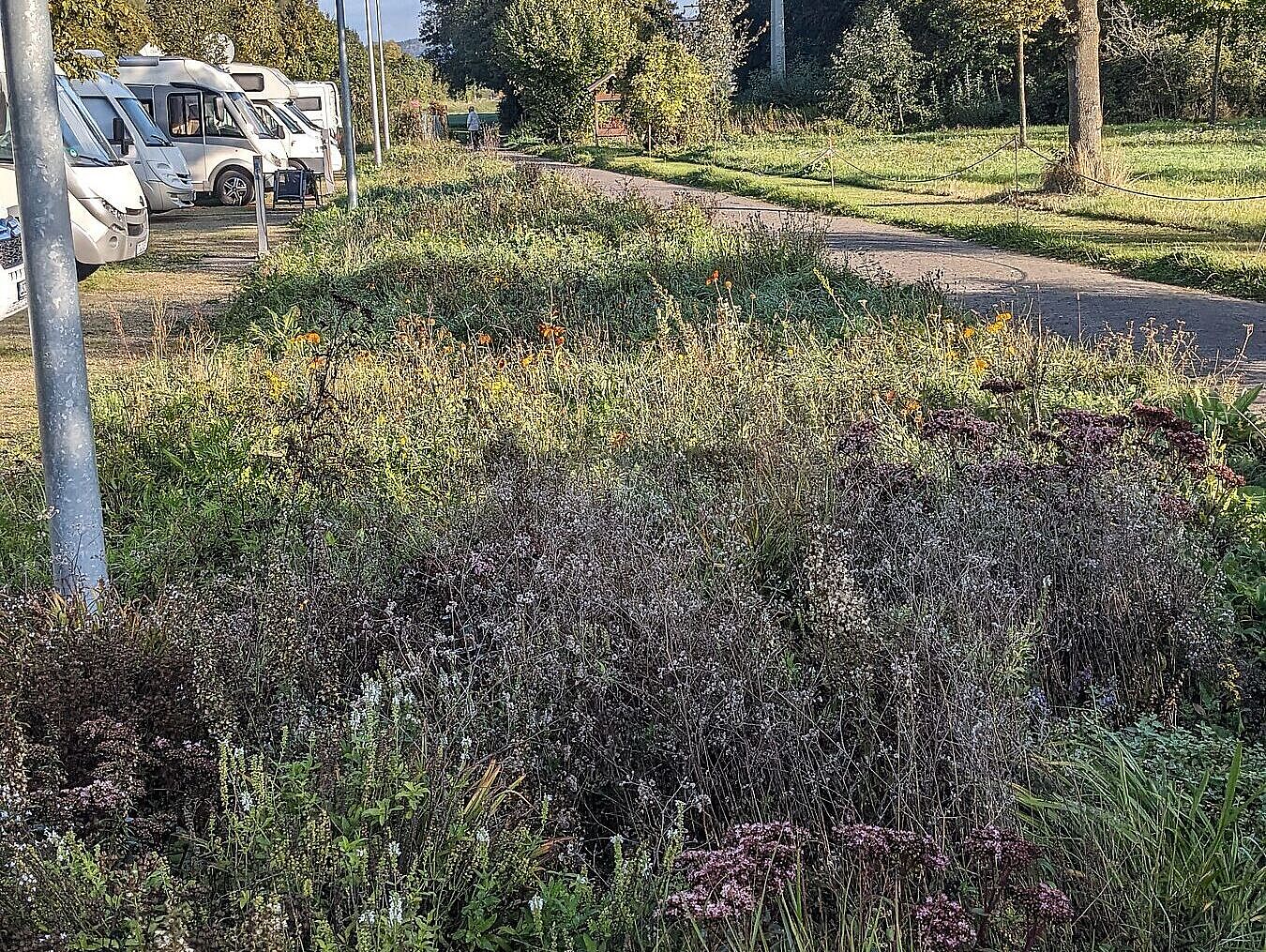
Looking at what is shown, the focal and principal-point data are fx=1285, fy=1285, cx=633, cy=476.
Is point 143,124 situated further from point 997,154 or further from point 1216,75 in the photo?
point 1216,75

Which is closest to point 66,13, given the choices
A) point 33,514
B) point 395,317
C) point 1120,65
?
point 395,317

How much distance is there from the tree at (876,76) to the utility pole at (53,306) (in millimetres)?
43569

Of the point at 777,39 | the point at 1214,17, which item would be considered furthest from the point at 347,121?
the point at 777,39

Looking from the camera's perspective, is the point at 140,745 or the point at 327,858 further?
the point at 140,745

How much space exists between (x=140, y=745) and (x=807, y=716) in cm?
155

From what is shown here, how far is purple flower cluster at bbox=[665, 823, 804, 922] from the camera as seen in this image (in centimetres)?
230

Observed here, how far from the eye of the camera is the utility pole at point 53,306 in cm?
366

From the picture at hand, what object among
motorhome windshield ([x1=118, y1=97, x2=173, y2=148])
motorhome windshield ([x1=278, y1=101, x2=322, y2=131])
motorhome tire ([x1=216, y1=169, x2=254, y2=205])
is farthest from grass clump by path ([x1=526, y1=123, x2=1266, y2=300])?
motorhome windshield ([x1=118, y1=97, x2=173, y2=148])

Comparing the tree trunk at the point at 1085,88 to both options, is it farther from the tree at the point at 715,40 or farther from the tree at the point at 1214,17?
the tree at the point at 715,40

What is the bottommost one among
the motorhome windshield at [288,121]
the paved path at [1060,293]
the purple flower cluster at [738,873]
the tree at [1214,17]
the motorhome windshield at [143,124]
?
the purple flower cluster at [738,873]

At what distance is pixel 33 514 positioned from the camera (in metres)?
4.98

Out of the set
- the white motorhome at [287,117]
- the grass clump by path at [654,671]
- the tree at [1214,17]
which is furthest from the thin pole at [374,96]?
the grass clump by path at [654,671]

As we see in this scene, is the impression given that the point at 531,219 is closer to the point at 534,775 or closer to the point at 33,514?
the point at 33,514

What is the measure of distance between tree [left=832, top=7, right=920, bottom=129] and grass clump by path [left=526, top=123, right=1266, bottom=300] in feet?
26.7
